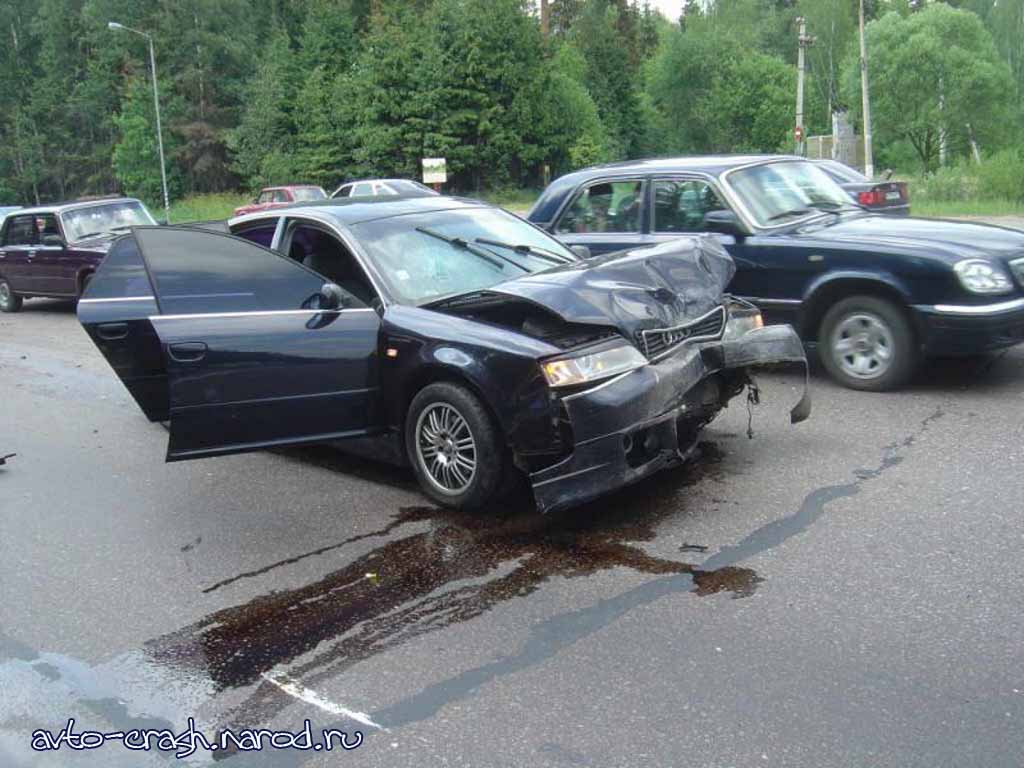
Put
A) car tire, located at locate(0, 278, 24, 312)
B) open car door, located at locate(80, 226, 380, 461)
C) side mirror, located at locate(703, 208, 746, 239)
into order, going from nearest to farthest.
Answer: open car door, located at locate(80, 226, 380, 461) → side mirror, located at locate(703, 208, 746, 239) → car tire, located at locate(0, 278, 24, 312)

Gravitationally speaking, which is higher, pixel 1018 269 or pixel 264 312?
pixel 264 312

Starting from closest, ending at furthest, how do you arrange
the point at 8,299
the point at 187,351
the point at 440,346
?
1. the point at 440,346
2. the point at 187,351
3. the point at 8,299

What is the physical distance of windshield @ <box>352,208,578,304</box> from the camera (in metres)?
6.11

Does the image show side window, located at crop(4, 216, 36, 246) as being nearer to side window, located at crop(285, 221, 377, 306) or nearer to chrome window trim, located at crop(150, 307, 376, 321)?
side window, located at crop(285, 221, 377, 306)

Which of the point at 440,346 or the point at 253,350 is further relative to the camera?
the point at 253,350

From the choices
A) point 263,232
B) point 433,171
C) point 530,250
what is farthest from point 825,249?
point 433,171

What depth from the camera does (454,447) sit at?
18.4ft

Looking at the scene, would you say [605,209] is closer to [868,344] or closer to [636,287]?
[868,344]

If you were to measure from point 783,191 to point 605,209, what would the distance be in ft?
4.92

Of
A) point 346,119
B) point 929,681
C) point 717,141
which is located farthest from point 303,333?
point 717,141

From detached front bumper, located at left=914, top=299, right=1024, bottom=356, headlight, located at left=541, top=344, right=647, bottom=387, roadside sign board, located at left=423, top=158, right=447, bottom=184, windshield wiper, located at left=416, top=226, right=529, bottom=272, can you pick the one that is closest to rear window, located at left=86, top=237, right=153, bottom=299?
windshield wiper, located at left=416, top=226, right=529, bottom=272

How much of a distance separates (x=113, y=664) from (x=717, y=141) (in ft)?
229

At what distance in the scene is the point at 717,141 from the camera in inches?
2756

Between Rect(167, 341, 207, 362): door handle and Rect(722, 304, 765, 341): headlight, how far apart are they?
3.00 metres
